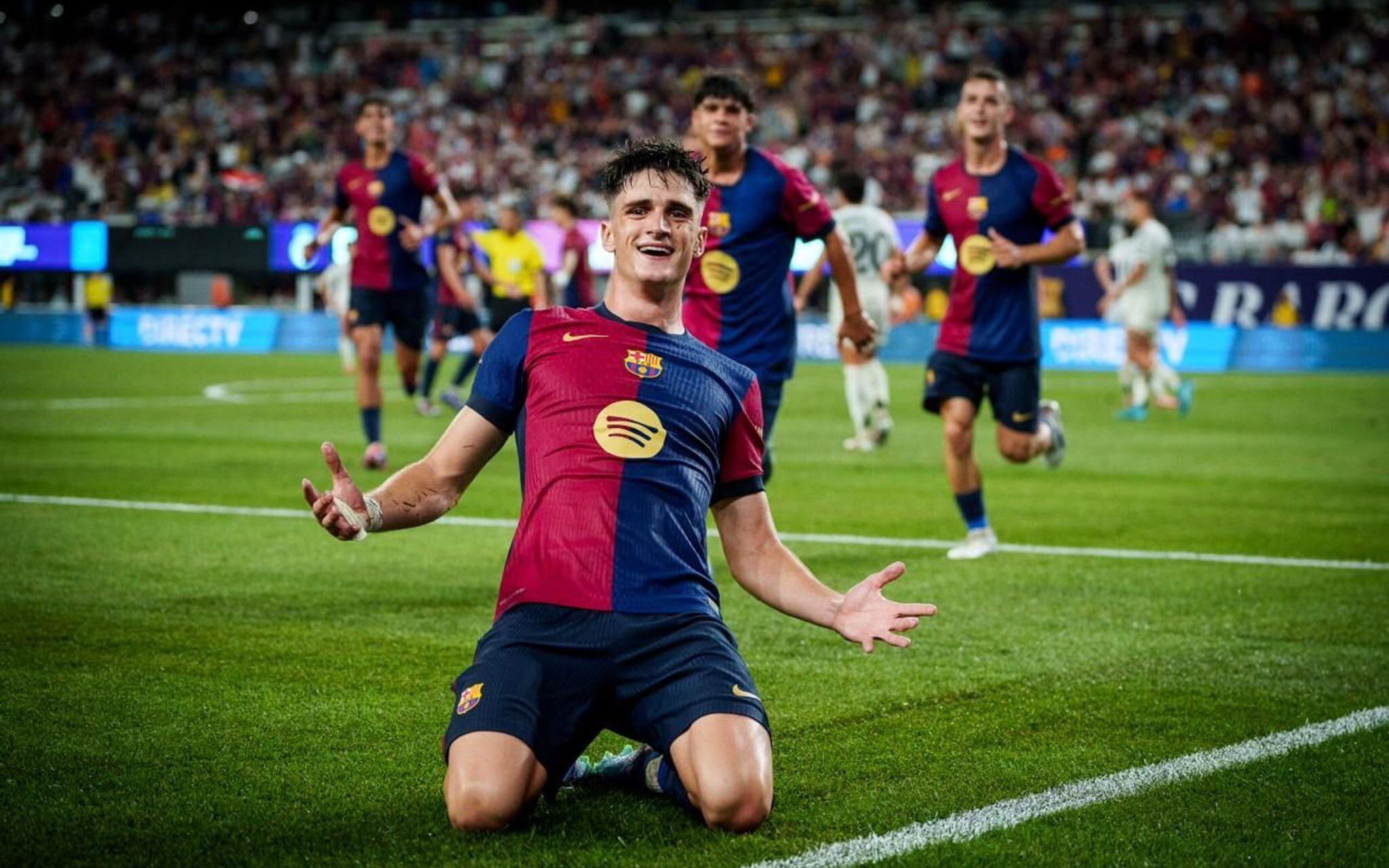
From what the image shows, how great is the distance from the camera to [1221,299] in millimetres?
29703

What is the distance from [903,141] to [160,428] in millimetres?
23718

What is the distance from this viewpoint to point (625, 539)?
14.3 ft

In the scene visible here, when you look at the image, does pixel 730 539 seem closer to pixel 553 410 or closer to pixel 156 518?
pixel 553 410

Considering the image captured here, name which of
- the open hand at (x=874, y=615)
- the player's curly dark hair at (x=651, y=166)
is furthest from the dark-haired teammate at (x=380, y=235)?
the open hand at (x=874, y=615)

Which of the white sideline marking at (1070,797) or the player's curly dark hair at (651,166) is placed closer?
the white sideline marking at (1070,797)

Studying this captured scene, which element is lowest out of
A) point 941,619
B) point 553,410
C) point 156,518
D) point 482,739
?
point 156,518

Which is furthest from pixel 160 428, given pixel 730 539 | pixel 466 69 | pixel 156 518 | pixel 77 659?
pixel 466 69

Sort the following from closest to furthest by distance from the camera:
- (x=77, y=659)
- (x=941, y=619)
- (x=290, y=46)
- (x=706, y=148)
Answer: (x=77, y=659)
(x=941, y=619)
(x=706, y=148)
(x=290, y=46)

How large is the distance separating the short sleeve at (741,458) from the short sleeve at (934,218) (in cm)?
499

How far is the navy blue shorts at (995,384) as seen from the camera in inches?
366

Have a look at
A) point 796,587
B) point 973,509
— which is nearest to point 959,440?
point 973,509

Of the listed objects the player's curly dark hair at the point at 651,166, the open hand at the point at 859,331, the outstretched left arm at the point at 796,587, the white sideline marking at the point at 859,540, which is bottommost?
the white sideline marking at the point at 859,540

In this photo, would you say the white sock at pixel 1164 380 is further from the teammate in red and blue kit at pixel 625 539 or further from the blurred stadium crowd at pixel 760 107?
the teammate in red and blue kit at pixel 625 539

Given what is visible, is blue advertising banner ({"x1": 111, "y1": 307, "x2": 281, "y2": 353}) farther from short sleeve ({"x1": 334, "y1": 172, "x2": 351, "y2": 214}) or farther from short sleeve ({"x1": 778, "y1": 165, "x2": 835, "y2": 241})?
short sleeve ({"x1": 778, "y1": 165, "x2": 835, "y2": 241})
